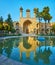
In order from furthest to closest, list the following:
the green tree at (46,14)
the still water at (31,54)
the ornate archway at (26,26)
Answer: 1. the ornate archway at (26,26)
2. the green tree at (46,14)
3. the still water at (31,54)

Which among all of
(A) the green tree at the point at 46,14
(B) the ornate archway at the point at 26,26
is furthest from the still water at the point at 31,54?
(B) the ornate archway at the point at 26,26

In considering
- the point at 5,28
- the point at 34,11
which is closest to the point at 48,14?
the point at 34,11

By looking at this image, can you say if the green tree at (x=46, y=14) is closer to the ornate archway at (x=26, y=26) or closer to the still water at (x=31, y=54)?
the ornate archway at (x=26, y=26)

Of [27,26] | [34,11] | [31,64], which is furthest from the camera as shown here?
[27,26]

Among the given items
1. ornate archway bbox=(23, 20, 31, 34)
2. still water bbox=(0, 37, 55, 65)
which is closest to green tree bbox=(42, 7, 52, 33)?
ornate archway bbox=(23, 20, 31, 34)

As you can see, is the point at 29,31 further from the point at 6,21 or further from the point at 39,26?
the point at 6,21

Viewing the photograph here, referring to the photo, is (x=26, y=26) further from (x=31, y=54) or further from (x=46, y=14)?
(x=31, y=54)

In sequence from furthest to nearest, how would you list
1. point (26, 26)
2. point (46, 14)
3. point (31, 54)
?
1. point (26, 26)
2. point (46, 14)
3. point (31, 54)

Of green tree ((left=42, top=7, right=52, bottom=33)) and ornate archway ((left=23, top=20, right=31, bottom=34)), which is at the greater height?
green tree ((left=42, top=7, right=52, bottom=33))

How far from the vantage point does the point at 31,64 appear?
7699mm

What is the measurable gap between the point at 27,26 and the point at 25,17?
3544 millimetres

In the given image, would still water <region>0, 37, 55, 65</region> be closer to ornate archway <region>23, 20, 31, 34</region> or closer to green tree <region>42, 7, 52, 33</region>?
green tree <region>42, 7, 52, 33</region>

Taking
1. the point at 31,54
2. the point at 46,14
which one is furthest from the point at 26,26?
the point at 31,54

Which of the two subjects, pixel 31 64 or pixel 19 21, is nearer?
pixel 31 64
